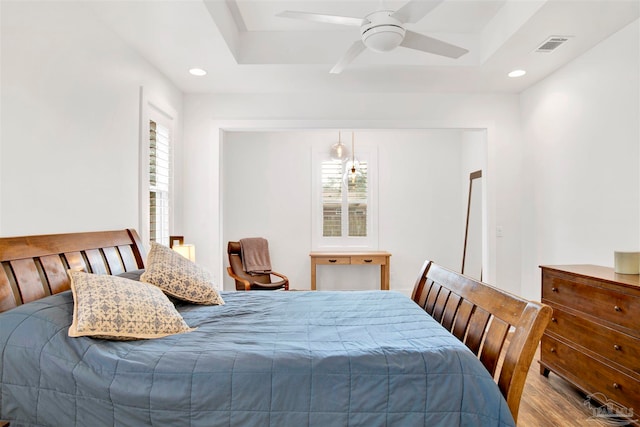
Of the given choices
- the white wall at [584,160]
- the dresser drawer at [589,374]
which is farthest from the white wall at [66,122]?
the white wall at [584,160]

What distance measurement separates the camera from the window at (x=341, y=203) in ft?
18.7

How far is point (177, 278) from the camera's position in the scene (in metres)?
2.23

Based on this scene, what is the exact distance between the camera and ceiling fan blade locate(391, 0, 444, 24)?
2.03 meters

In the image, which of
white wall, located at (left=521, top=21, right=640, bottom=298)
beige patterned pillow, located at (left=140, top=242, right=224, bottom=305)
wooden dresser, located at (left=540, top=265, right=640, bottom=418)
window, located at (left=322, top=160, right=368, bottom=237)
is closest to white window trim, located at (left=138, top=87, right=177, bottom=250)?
beige patterned pillow, located at (left=140, top=242, right=224, bottom=305)

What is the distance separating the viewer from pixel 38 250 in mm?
1826

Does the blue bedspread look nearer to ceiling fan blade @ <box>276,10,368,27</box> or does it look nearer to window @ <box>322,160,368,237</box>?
ceiling fan blade @ <box>276,10,368,27</box>

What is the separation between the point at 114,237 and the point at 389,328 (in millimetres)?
1892

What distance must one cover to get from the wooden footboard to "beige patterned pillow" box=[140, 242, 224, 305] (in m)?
1.33

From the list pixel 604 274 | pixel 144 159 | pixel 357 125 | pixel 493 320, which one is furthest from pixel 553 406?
pixel 144 159

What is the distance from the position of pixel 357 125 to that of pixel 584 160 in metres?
2.10

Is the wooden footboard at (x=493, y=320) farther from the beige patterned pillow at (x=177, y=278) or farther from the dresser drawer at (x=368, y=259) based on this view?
the dresser drawer at (x=368, y=259)

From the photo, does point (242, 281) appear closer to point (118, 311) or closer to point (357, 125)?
point (357, 125)

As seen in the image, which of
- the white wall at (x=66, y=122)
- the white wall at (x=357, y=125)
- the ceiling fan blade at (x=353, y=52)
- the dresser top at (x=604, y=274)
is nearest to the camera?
the white wall at (x=66, y=122)

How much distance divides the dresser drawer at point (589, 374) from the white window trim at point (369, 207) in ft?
9.95
